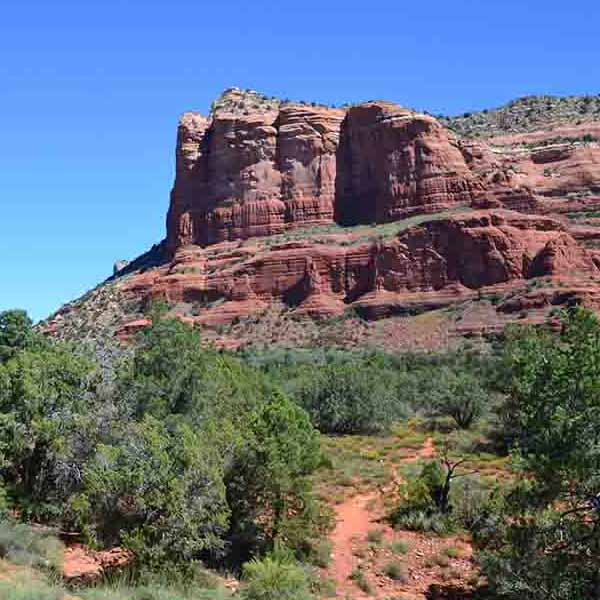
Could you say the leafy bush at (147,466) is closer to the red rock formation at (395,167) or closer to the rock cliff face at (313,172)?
the red rock formation at (395,167)

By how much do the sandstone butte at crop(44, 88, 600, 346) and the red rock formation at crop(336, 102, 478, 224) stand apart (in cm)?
16

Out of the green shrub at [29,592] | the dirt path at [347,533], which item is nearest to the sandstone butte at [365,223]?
the dirt path at [347,533]

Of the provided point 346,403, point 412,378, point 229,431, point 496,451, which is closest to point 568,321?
point 229,431

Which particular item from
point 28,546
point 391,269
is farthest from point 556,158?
point 28,546

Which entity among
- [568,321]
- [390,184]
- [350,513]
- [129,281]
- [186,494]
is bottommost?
[350,513]

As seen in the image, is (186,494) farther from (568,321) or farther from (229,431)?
(568,321)

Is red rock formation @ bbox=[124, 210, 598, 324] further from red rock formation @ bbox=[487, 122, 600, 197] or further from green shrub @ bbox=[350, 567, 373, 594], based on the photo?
green shrub @ bbox=[350, 567, 373, 594]

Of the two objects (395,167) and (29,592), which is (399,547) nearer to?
(29,592)

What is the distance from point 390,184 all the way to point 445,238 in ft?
48.1

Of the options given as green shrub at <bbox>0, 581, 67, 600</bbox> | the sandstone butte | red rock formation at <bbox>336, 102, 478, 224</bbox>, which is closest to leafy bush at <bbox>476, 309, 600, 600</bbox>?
green shrub at <bbox>0, 581, 67, 600</bbox>

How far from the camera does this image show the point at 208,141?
101312 mm

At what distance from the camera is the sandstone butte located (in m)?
71.1

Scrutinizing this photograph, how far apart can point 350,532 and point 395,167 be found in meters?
72.4

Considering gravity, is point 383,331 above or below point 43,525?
above
